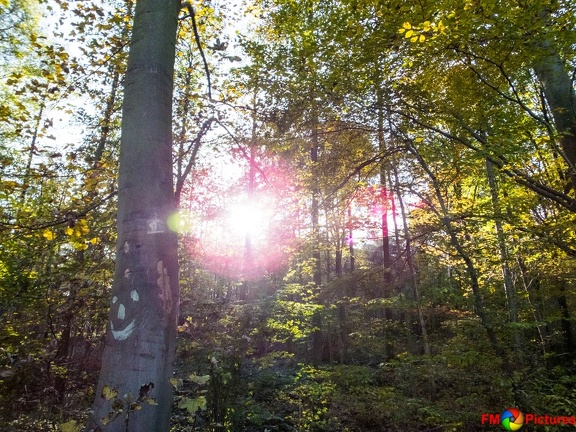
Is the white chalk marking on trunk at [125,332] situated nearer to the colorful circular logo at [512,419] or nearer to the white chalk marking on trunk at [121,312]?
the white chalk marking on trunk at [121,312]

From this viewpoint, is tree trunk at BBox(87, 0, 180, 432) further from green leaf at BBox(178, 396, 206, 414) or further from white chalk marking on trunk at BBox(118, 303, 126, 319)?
green leaf at BBox(178, 396, 206, 414)

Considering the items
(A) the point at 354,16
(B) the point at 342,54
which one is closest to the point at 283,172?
(B) the point at 342,54

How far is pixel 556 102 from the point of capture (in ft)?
12.8

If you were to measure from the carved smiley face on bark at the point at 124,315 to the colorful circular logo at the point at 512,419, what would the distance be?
17.3ft

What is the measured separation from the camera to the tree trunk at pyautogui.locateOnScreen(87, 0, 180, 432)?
3.72 ft

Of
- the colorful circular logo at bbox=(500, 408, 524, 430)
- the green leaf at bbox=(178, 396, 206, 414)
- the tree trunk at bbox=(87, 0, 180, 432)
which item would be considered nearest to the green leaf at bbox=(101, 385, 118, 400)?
the tree trunk at bbox=(87, 0, 180, 432)

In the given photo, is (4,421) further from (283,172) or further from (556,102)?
(556,102)

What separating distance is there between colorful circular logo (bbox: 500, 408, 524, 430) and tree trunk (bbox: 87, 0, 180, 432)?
5069mm

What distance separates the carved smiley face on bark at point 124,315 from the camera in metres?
1.19

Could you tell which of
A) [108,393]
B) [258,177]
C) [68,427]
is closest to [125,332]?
[108,393]

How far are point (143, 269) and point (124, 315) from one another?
0.19m

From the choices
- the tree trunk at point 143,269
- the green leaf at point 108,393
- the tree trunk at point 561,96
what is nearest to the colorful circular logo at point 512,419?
the tree trunk at point 561,96

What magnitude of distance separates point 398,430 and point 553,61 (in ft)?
20.4

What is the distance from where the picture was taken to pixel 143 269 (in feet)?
4.13
